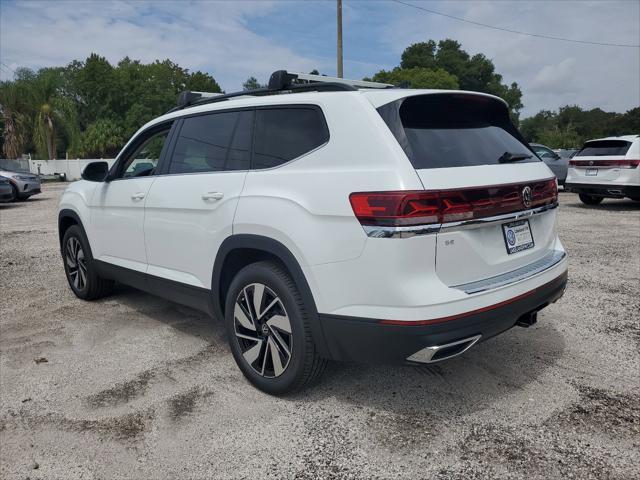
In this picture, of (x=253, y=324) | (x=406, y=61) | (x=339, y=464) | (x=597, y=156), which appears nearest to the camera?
(x=339, y=464)

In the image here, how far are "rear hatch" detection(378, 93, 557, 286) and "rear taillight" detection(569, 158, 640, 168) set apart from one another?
10065 millimetres

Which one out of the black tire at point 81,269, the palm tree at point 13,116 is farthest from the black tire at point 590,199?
the palm tree at point 13,116

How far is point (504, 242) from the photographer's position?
2.95 metres

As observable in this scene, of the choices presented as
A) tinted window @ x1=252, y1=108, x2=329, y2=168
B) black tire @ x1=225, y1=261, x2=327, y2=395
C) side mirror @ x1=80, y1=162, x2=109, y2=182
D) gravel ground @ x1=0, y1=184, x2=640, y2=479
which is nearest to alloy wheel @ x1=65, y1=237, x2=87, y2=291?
gravel ground @ x1=0, y1=184, x2=640, y2=479

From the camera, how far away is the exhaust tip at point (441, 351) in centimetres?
260

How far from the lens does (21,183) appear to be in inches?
688

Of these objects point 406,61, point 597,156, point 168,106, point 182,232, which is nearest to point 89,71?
point 168,106

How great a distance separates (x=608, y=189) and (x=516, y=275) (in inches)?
429

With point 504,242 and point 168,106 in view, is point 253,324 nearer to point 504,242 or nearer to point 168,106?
point 504,242

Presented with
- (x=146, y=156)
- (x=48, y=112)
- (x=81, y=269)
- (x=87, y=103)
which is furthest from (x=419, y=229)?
(x=87, y=103)

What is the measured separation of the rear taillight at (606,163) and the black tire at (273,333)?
449 inches

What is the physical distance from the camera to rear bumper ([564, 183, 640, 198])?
11.9 m

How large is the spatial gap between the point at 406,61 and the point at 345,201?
3416 inches

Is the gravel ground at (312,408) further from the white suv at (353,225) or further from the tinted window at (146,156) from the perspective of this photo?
the tinted window at (146,156)
